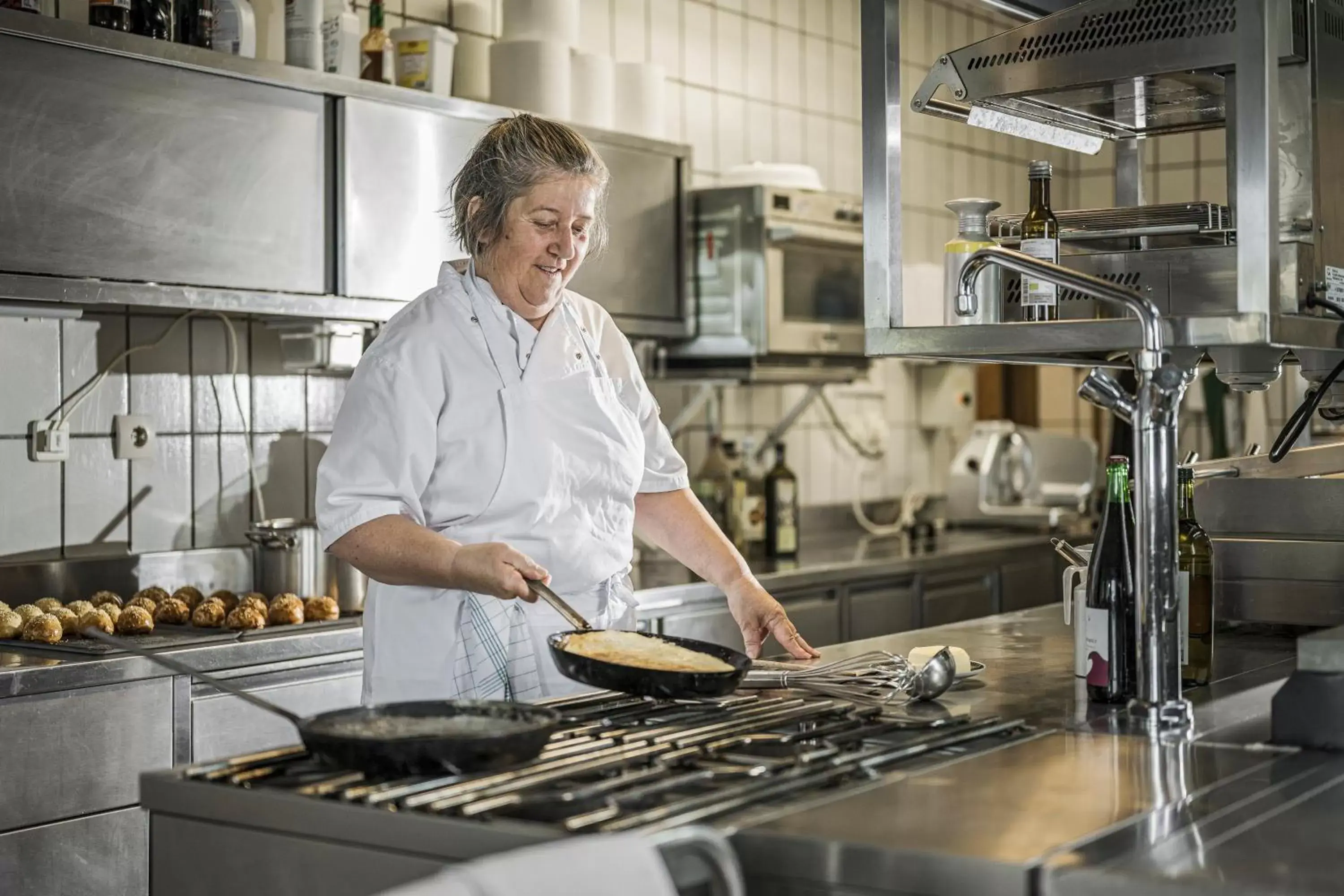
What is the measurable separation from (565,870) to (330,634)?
6.50ft

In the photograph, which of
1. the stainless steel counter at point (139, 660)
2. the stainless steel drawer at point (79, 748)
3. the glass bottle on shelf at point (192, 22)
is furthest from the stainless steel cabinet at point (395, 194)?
the stainless steel drawer at point (79, 748)

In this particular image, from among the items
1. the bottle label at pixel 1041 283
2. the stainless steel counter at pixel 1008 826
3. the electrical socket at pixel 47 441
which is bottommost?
the stainless steel counter at pixel 1008 826

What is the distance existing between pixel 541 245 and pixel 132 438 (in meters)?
1.47

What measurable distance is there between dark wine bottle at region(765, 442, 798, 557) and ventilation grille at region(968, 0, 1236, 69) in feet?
8.25

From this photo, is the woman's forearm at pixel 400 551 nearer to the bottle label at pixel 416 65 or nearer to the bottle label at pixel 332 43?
the bottle label at pixel 332 43

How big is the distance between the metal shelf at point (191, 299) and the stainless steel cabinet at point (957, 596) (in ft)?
6.48

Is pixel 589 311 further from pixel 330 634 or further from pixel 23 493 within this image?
pixel 23 493

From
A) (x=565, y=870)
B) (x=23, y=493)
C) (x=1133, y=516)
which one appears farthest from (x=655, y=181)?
(x=565, y=870)

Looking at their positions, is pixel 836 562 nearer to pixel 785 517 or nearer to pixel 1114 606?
pixel 785 517

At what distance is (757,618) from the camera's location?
2.33 m

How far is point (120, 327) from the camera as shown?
11.1 feet

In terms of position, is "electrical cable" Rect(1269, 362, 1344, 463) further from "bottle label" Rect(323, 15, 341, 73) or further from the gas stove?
"bottle label" Rect(323, 15, 341, 73)

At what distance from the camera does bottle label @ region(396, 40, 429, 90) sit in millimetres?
3736

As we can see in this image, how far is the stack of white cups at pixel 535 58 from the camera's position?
3.97 meters
